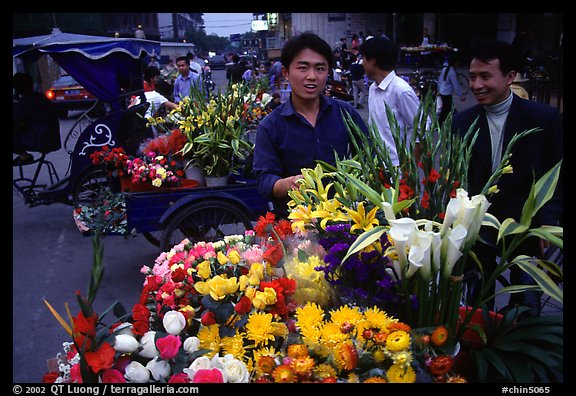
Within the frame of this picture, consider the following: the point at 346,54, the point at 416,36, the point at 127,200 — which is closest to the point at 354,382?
the point at 127,200

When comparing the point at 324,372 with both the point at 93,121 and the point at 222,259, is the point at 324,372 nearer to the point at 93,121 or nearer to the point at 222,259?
the point at 222,259

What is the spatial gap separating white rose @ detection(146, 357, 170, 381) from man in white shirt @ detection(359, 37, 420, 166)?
290 cm

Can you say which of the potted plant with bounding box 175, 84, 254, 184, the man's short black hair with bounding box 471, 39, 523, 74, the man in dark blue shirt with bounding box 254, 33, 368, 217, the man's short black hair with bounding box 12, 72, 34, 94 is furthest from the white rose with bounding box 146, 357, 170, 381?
the man's short black hair with bounding box 12, 72, 34, 94

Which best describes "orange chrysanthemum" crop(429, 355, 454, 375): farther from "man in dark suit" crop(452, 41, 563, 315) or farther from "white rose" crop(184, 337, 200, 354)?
"man in dark suit" crop(452, 41, 563, 315)

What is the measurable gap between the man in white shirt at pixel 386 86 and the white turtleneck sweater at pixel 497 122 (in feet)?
4.45

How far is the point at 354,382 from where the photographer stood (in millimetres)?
1400

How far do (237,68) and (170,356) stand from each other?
1401 cm

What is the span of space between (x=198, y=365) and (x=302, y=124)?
63.9 inches

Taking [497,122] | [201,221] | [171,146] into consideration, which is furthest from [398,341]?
[171,146]

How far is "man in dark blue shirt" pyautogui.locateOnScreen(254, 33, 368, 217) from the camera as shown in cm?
273

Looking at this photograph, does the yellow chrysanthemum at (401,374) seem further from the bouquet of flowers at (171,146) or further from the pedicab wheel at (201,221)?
the bouquet of flowers at (171,146)

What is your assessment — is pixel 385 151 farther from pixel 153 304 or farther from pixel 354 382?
pixel 153 304

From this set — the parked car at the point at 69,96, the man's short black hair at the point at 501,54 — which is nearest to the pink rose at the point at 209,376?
the man's short black hair at the point at 501,54

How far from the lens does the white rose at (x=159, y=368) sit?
4.90ft
